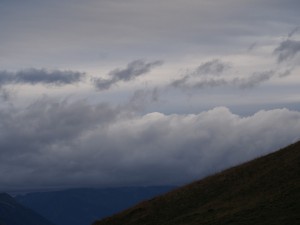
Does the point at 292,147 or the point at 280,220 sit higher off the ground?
the point at 292,147

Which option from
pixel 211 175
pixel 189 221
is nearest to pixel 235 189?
pixel 189 221

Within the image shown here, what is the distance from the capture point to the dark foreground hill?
1977 inches

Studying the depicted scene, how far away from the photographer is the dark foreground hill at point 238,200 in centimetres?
5022

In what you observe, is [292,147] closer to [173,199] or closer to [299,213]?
[173,199]

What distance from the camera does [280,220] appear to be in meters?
46.3

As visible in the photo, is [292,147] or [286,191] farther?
[292,147]

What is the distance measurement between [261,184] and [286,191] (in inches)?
228

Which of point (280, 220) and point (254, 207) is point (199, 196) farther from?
point (280, 220)

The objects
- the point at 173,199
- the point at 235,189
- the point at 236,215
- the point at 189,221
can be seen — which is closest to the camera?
the point at 236,215

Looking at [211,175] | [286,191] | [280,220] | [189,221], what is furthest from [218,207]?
[211,175]

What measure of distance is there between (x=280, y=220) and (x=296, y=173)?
1233 centimetres

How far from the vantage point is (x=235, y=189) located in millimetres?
61438

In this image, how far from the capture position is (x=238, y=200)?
57281 millimetres

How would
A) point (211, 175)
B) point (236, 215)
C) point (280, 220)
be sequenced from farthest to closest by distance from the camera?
point (211, 175)
point (236, 215)
point (280, 220)
